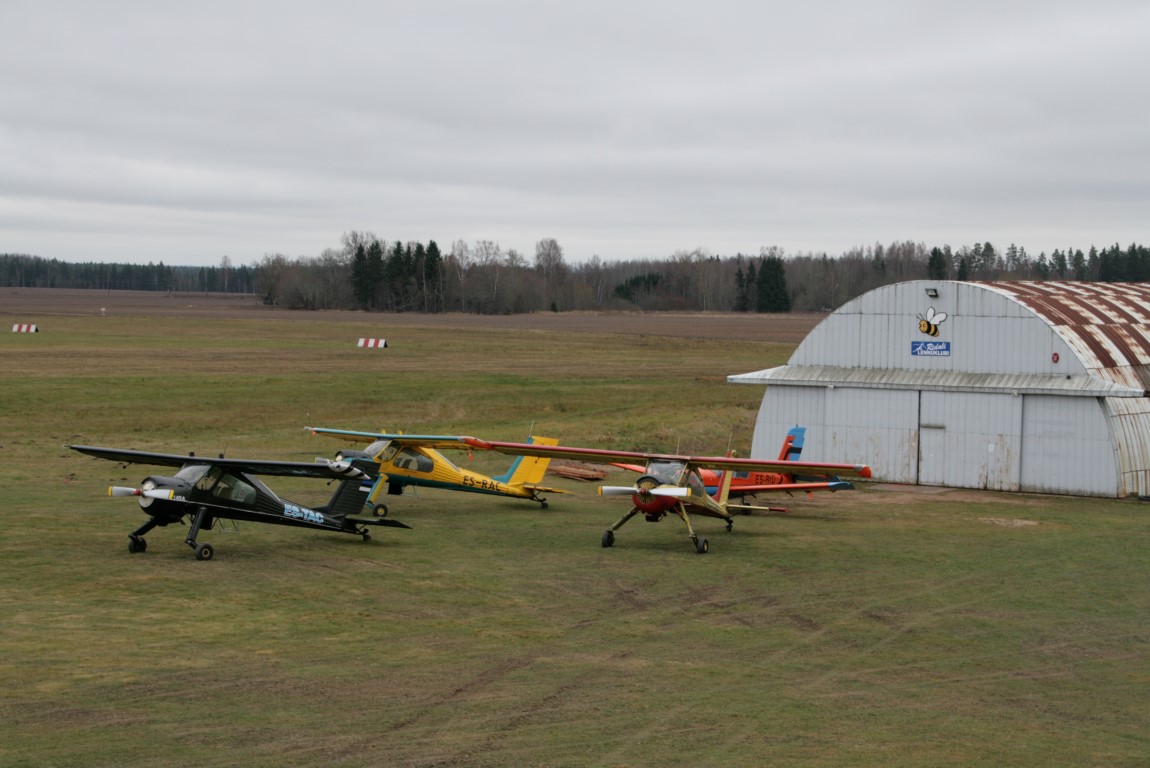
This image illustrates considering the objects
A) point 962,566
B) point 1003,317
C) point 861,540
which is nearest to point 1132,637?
point 962,566

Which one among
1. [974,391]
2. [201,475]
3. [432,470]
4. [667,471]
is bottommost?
[432,470]

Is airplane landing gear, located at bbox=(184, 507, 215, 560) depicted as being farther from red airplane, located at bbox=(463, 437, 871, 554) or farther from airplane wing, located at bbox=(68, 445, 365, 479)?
red airplane, located at bbox=(463, 437, 871, 554)

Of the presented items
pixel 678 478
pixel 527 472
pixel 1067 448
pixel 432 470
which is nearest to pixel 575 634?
pixel 678 478

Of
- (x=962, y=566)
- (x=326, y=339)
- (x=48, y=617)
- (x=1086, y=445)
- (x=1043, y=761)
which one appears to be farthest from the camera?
(x=326, y=339)

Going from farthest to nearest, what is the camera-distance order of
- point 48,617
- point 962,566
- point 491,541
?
point 491,541
point 962,566
point 48,617

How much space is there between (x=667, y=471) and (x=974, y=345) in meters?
15.3

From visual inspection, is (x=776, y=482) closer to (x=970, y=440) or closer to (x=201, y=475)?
(x=970, y=440)

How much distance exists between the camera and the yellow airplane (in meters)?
28.5

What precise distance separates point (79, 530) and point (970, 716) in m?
17.8

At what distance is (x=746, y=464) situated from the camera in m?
25.7

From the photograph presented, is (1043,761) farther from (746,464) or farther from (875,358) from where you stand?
(875,358)

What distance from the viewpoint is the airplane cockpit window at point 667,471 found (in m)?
24.3

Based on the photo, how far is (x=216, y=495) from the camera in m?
22.0

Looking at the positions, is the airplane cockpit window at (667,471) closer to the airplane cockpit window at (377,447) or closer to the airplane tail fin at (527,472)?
the airplane tail fin at (527,472)
